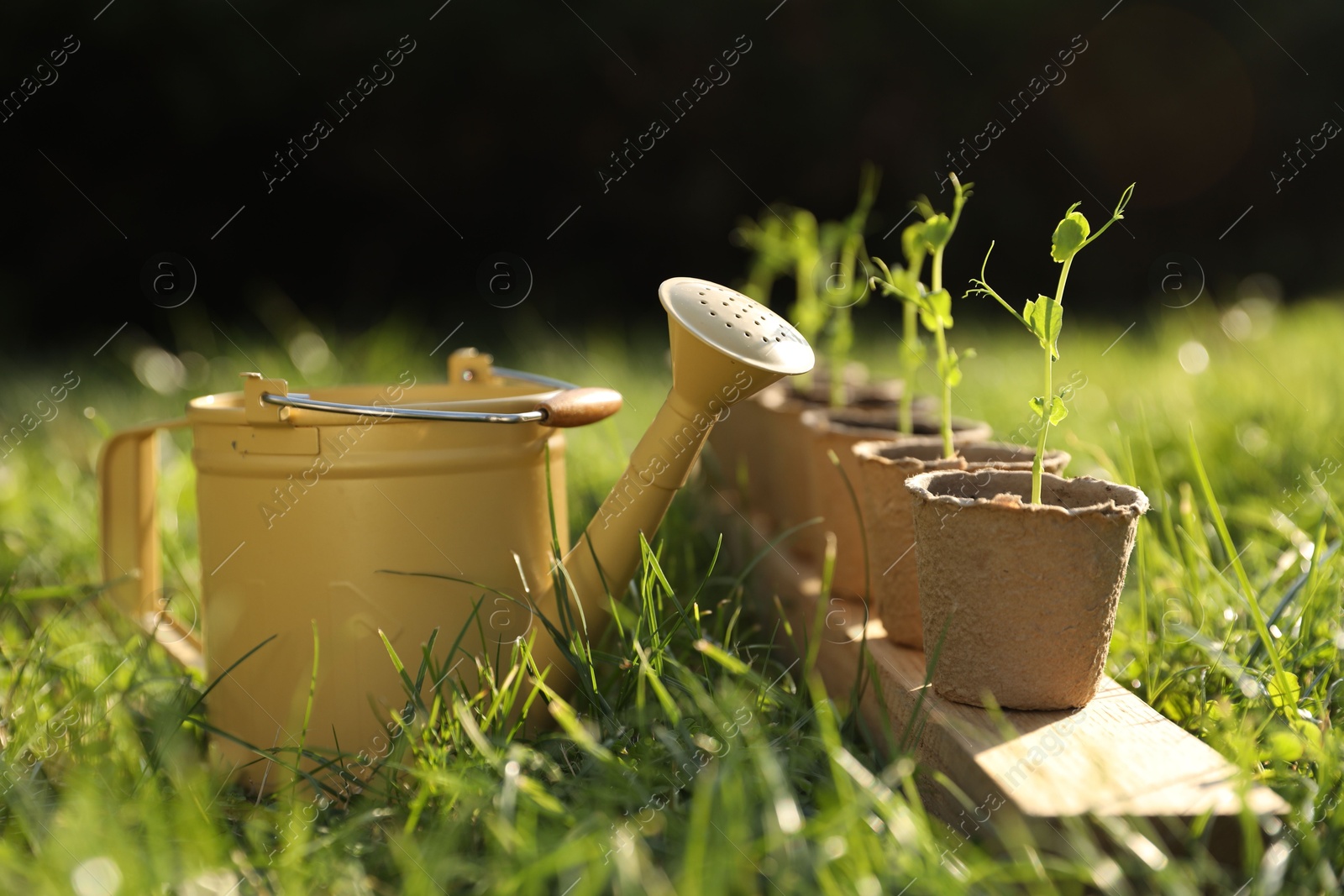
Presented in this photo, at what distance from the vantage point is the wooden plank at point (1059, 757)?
0.87 meters

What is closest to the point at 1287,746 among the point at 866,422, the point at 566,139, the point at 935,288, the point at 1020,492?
the point at 1020,492

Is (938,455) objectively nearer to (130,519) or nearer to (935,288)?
(935,288)

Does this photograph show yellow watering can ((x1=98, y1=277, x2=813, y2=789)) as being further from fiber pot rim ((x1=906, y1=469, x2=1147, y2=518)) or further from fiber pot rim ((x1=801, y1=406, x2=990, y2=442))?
fiber pot rim ((x1=801, y1=406, x2=990, y2=442))

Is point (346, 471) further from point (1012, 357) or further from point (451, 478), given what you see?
point (1012, 357)

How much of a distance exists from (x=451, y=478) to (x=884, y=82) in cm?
515

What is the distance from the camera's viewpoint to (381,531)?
119 cm

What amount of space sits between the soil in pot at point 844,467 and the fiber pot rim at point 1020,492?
0.23 meters

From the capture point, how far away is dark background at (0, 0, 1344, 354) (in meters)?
5.39

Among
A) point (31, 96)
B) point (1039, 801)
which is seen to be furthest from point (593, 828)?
point (31, 96)

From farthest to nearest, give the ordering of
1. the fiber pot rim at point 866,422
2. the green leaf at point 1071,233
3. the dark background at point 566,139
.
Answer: the dark background at point 566,139, the fiber pot rim at point 866,422, the green leaf at point 1071,233

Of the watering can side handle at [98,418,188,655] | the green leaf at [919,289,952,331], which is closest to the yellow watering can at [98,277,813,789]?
the green leaf at [919,289,952,331]

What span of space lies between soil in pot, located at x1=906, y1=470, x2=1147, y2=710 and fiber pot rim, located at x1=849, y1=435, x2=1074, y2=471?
0.40ft

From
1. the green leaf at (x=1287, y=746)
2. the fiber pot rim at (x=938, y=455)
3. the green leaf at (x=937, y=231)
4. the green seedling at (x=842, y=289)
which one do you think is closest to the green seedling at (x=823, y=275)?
the green seedling at (x=842, y=289)

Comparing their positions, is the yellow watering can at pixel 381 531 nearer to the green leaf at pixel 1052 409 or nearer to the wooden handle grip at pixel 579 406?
the wooden handle grip at pixel 579 406
